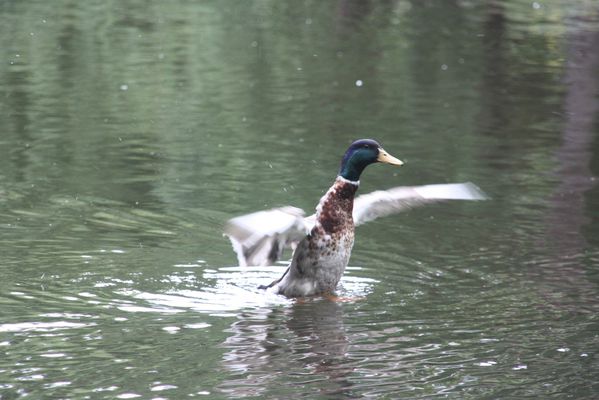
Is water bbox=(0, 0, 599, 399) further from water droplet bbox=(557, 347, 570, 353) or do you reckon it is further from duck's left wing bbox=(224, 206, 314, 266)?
duck's left wing bbox=(224, 206, 314, 266)

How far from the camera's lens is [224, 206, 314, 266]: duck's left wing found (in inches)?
306

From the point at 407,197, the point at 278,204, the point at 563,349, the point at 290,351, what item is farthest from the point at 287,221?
the point at 278,204

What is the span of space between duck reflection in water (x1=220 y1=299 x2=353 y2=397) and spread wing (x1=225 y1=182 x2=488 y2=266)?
1.27 feet

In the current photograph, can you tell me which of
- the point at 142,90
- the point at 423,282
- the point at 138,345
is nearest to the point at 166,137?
the point at 142,90

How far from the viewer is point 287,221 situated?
808cm

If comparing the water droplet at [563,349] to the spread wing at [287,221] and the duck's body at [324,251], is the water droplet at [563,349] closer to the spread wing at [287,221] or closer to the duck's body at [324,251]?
the spread wing at [287,221]

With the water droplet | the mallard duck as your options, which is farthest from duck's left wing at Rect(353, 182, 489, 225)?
the water droplet

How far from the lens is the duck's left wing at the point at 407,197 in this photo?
870cm

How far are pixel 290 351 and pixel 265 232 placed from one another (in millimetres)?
783

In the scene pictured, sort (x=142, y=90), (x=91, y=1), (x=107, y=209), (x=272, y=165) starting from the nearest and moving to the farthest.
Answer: (x=107, y=209)
(x=272, y=165)
(x=142, y=90)
(x=91, y=1)

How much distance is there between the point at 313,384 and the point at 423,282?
2.44 metres

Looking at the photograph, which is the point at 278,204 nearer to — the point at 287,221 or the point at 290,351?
the point at 287,221

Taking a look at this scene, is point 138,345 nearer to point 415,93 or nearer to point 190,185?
point 190,185

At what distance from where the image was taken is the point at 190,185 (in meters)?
12.2
